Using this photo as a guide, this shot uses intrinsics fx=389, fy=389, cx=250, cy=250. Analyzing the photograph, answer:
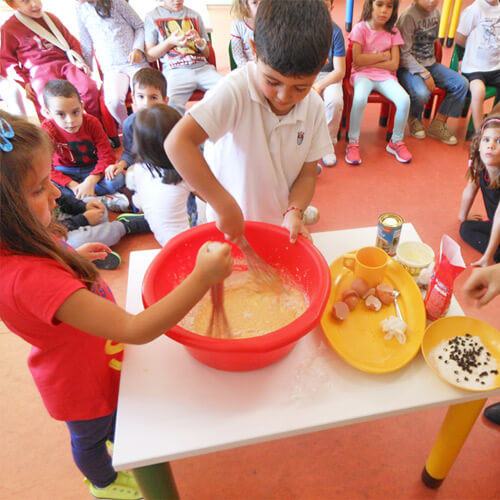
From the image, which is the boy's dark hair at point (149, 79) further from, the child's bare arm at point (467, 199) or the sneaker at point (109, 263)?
the child's bare arm at point (467, 199)

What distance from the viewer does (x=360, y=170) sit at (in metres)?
2.68

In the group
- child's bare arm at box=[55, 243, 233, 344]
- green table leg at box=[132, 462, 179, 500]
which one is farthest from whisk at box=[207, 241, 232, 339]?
green table leg at box=[132, 462, 179, 500]

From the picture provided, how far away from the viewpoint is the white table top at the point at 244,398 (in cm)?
71

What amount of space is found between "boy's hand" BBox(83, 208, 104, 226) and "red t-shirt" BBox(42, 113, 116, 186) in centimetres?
34

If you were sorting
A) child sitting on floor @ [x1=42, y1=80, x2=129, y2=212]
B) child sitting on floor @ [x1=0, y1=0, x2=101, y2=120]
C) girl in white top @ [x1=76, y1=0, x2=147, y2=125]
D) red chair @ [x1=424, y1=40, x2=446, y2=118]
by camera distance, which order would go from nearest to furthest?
1. child sitting on floor @ [x1=42, y1=80, x2=129, y2=212]
2. child sitting on floor @ [x1=0, y1=0, x2=101, y2=120]
3. girl in white top @ [x1=76, y1=0, x2=147, y2=125]
4. red chair @ [x1=424, y1=40, x2=446, y2=118]

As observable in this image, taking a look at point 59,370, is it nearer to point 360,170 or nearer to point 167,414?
point 167,414

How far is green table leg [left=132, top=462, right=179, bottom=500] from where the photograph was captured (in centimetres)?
77

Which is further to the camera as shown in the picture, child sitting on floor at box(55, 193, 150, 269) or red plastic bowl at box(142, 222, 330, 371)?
child sitting on floor at box(55, 193, 150, 269)

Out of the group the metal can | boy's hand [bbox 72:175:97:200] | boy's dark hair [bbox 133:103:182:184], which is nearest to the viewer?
the metal can

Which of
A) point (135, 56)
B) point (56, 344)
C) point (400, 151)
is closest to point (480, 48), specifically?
point (400, 151)

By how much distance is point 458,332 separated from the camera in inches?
34.3

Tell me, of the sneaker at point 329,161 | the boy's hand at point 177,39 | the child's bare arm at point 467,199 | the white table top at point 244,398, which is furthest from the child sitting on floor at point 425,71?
the white table top at point 244,398

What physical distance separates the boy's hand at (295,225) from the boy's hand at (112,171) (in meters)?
1.60

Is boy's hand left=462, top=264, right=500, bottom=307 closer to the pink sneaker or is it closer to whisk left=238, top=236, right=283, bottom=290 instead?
whisk left=238, top=236, right=283, bottom=290
